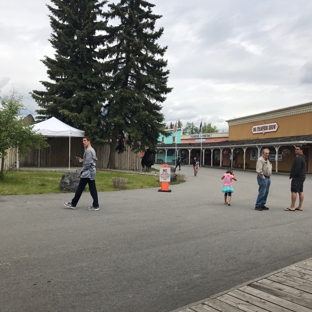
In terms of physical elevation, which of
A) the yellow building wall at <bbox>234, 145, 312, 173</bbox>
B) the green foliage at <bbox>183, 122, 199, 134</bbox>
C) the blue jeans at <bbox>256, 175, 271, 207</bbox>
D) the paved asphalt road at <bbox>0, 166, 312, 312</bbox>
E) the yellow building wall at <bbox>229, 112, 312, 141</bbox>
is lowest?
the paved asphalt road at <bbox>0, 166, 312, 312</bbox>

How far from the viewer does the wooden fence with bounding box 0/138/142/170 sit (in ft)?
86.5

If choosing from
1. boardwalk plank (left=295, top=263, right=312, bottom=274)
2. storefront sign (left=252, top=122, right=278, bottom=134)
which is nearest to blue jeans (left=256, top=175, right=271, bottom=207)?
boardwalk plank (left=295, top=263, right=312, bottom=274)

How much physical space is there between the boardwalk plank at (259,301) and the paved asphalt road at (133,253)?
354 millimetres

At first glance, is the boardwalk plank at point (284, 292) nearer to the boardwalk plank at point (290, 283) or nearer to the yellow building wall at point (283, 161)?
the boardwalk plank at point (290, 283)

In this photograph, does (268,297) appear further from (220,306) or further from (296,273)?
(296,273)

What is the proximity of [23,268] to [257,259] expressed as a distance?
3.39 meters

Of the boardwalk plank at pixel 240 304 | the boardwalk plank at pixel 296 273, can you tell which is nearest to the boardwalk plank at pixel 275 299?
the boardwalk plank at pixel 240 304

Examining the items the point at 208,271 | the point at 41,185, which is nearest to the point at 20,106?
the point at 41,185

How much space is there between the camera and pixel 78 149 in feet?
92.2

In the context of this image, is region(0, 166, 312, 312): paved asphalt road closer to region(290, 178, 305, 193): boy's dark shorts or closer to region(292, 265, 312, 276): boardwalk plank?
region(292, 265, 312, 276): boardwalk plank

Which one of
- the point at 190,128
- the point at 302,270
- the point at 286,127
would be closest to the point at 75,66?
the point at 286,127

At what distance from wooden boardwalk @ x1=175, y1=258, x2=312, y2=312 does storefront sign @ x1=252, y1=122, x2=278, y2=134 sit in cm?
3610

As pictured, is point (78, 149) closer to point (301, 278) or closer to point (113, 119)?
point (113, 119)

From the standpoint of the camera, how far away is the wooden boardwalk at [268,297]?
3.26 meters
